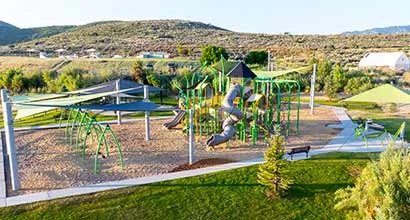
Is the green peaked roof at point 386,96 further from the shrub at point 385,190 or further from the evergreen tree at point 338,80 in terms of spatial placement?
the evergreen tree at point 338,80

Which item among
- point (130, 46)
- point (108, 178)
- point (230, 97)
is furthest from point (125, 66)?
point (108, 178)

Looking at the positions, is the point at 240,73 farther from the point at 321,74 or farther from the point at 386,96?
the point at 321,74

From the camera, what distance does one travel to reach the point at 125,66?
40031 mm

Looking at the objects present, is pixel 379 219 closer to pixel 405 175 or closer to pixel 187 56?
pixel 405 175

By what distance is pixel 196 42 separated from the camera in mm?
66062

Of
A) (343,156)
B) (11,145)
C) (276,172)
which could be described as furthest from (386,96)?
(11,145)

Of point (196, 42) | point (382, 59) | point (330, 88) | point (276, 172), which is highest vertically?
point (196, 42)

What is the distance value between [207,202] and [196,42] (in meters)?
59.1

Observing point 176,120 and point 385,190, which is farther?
point 176,120

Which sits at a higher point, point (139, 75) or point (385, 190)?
point (139, 75)

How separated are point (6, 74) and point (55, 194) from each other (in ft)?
77.5

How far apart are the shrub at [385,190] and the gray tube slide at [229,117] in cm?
498

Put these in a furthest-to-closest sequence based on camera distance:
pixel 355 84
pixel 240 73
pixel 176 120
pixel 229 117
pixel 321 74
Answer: pixel 321 74, pixel 355 84, pixel 176 120, pixel 240 73, pixel 229 117

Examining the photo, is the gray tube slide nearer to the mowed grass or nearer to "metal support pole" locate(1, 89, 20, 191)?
the mowed grass
